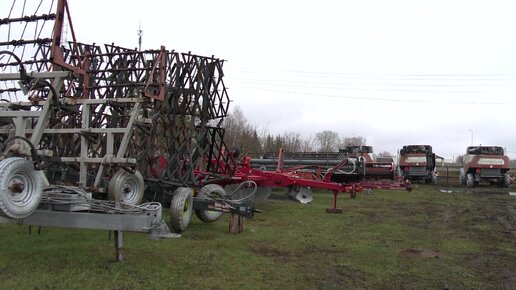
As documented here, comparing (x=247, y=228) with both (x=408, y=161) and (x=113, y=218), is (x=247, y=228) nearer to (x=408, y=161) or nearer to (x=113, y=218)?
(x=113, y=218)

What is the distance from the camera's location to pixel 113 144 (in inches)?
295

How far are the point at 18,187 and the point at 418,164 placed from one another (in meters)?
28.4

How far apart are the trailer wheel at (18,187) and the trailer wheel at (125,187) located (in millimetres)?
1525

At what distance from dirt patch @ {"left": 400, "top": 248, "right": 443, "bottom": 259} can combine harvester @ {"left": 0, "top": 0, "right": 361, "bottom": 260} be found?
2.88 metres

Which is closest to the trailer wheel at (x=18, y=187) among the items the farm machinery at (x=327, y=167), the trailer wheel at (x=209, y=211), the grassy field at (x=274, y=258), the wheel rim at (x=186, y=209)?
the grassy field at (x=274, y=258)

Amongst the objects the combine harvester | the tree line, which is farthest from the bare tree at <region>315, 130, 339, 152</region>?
the combine harvester

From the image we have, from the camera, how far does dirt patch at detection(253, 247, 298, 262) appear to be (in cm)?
704

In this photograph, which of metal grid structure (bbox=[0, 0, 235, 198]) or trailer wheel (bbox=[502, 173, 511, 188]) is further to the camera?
trailer wheel (bbox=[502, 173, 511, 188])

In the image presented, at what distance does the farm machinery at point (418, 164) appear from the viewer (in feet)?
99.7

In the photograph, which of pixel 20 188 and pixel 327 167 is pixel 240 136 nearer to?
pixel 327 167

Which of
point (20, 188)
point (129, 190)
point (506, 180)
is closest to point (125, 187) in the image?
point (129, 190)

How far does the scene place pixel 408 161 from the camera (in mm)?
30609

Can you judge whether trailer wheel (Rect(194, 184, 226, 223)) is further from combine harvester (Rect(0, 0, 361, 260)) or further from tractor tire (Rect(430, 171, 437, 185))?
tractor tire (Rect(430, 171, 437, 185))

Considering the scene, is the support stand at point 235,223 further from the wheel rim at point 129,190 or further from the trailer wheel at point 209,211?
the wheel rim at point 129,190
